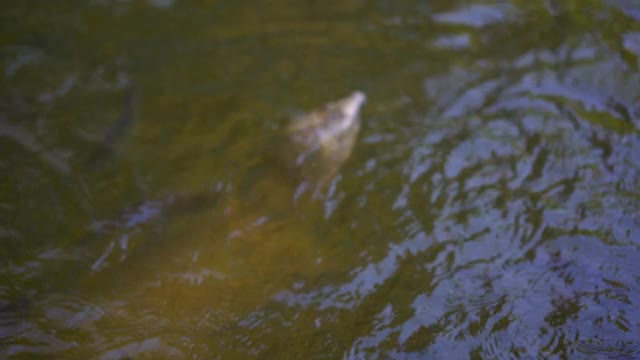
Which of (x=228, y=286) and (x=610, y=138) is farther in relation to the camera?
(x=610, y=138)

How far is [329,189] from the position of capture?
4.43 m

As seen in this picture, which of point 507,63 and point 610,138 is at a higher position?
point 507,63

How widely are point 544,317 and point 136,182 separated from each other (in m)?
2.38

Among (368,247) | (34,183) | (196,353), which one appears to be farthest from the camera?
(34,183)

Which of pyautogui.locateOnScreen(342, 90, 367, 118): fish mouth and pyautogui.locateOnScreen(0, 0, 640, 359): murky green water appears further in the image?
pyautogui.locateOnScreen(342, 90, 367, 118): fish mouth

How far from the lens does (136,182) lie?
4426 mm

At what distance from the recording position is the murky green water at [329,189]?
3553 mm

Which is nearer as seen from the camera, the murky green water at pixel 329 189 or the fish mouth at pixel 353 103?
the murky green water at pixel 329 189

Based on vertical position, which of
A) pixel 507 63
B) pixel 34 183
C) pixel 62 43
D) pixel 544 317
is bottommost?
pixel 544 317

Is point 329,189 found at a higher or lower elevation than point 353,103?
lower

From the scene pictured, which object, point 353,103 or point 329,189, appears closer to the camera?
point 329,189

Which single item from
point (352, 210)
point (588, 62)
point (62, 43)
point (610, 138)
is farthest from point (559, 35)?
point (62, 43)

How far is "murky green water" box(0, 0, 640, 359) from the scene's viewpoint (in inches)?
140

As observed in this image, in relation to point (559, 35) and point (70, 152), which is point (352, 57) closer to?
point (559, 35)
